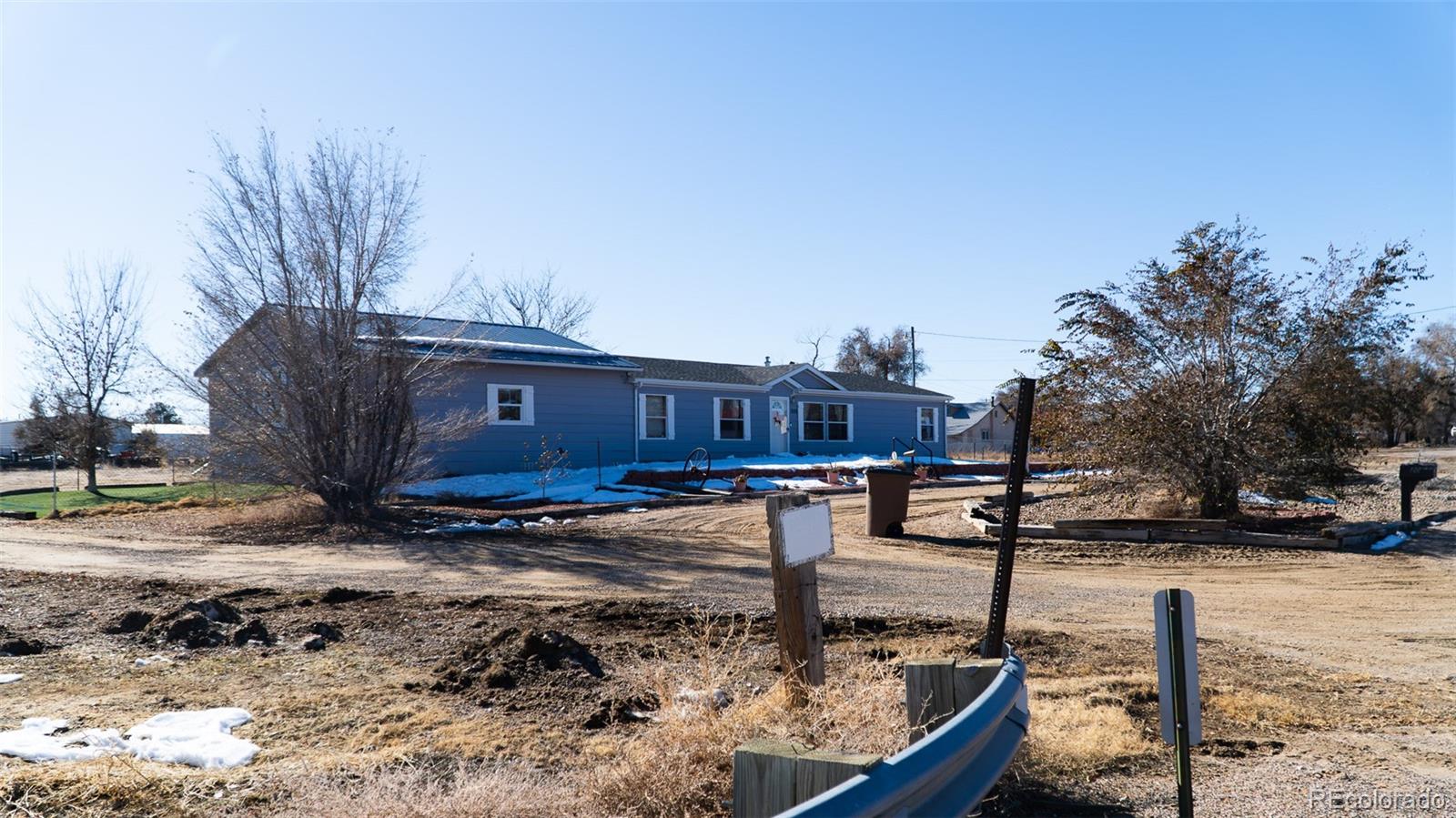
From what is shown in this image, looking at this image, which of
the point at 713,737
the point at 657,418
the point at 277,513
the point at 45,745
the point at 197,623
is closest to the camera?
the point at 713,737

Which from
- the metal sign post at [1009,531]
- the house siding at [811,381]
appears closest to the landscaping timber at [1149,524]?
the metal sign post at [1009,531]

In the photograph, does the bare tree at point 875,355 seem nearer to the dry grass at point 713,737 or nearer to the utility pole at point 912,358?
the utility pole at point 912,358

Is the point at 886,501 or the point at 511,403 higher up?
the point at 511,403

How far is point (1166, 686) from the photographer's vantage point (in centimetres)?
353

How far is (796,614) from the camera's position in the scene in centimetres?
501

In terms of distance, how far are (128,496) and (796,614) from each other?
95.3 feet

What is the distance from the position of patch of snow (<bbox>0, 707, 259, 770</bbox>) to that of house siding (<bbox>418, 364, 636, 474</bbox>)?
17.9 metres

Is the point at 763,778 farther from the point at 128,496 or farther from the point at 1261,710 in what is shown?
the point at 128,496

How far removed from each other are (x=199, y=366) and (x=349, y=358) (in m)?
2.63

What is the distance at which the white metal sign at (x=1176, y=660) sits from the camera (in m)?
3.44

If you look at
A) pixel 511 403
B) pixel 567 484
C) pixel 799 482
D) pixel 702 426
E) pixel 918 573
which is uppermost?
pixel 511 403

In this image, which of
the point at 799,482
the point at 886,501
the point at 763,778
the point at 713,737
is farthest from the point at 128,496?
the point at 763,778

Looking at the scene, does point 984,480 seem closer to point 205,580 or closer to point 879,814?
point 205,580

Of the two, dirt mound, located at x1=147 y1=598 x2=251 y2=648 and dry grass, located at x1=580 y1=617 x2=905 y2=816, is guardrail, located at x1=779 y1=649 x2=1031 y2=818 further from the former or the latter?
dirt mound, located at x1=147 y1=598 x2=251 y2=648
